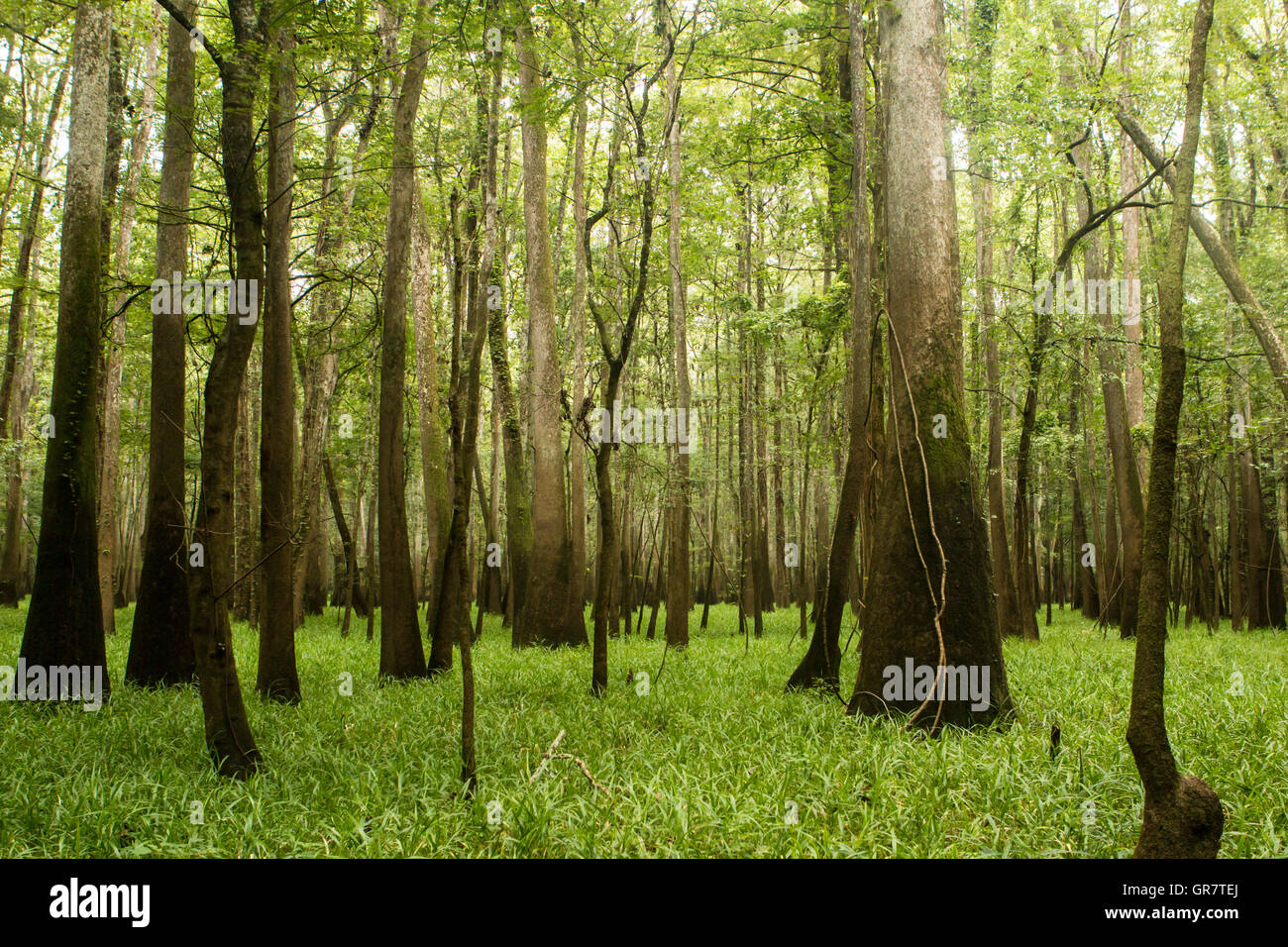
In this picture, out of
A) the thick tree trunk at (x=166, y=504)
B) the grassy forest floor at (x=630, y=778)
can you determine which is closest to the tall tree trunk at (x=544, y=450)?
the grassy forest floor at (x=630, y=778)

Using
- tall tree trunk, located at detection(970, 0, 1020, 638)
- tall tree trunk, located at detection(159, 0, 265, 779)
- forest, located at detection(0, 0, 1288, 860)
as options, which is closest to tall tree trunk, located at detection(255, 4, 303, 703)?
forest, located at detection(0, 0, 1288, 860)

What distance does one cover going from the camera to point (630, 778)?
409 centimetres

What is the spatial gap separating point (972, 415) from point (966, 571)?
895cm

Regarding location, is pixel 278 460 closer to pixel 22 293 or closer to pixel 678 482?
pixel 678 482

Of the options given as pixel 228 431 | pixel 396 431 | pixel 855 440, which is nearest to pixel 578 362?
pixel 396 431

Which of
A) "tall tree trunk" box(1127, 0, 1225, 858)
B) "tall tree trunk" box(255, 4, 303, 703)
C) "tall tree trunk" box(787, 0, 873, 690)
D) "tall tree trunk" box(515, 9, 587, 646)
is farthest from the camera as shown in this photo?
"tall tree trunk" box(515, 9, 587, 646)

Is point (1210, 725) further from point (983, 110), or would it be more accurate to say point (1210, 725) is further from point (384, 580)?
point (983, 110)

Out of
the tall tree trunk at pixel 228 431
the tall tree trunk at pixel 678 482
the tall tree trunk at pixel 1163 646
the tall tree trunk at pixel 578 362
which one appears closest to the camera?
the tall tree trunk at pixel 1163 646

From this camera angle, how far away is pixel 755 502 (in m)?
16.4

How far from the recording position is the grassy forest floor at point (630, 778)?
3289mm

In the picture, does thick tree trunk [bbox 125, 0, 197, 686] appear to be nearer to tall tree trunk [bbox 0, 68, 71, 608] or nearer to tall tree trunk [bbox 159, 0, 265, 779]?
tall tree trunk [bbox 159, 0, 265, 779]

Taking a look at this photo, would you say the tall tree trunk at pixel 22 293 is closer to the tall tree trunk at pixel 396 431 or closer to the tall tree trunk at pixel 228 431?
the tall tree trunk at pixel 396 431

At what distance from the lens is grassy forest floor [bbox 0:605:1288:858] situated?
10.8ft
